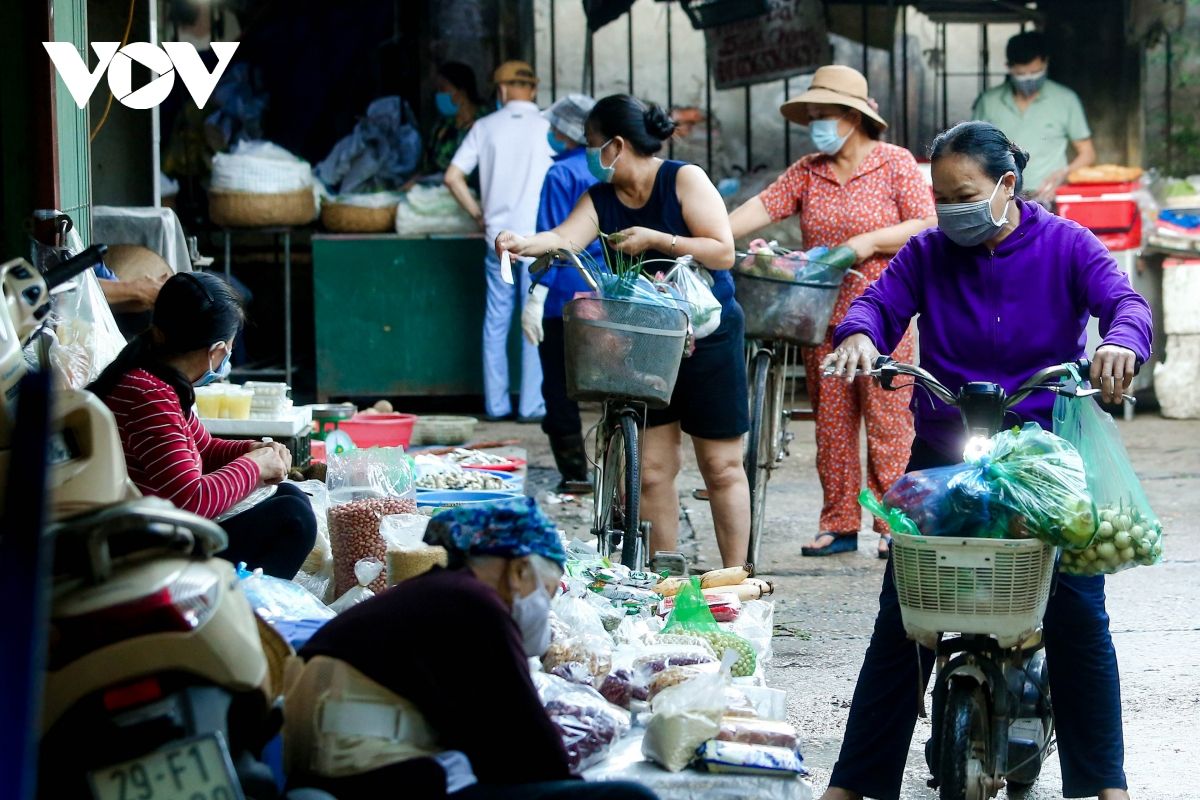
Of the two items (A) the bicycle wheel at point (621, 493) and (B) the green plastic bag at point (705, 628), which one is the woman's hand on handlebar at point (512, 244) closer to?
(A) the bicycle wheel at point (621, 493)

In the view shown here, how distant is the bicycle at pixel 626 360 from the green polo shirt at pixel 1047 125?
615 cm

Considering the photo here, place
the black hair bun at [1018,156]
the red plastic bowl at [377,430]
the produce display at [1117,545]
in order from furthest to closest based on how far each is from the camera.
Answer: the red plastic bowl at [377,430]
the black hair bun at [1018,156]
the produce display at [1117,545]

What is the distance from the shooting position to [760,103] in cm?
1289

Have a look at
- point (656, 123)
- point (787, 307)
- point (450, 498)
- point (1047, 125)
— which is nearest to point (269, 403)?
point (450, 498)

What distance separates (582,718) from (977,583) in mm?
972

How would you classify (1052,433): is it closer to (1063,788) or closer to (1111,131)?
(1063,788)

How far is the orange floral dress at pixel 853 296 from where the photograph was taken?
23.8 feet

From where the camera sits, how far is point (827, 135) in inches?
287

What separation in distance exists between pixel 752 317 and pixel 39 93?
290 centimetres

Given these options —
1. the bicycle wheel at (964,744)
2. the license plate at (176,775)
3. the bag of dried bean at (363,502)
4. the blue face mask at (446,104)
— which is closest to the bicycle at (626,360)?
the bag of dried bean at (363,502)

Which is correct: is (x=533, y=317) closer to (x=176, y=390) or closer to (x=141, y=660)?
(x=176, y=390)

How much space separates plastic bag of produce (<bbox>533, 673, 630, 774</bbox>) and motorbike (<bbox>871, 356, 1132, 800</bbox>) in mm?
748

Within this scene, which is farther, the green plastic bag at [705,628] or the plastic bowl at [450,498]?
the plastic bowl at [450,498]

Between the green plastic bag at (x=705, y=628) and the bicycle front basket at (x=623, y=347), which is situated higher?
the bicycle front basket at (x=623, y=347)
